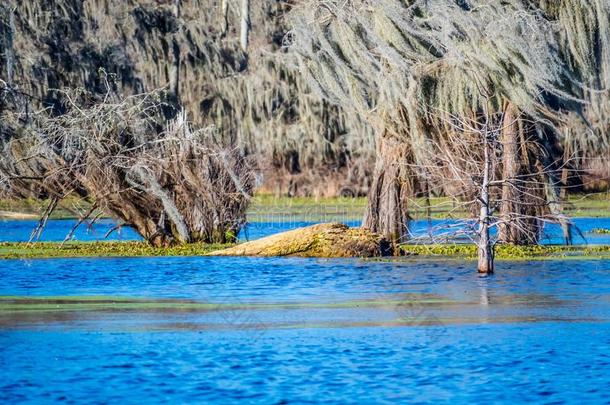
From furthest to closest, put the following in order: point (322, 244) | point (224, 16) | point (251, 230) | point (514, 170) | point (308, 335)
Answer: point (224, 16) < point (251, 230) < point (514, 170) < point (322, 244) < point (308, 335)

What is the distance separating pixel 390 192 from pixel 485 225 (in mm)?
7168

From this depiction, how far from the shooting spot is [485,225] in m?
21.8

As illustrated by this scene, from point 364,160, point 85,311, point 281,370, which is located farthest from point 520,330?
point 364,160

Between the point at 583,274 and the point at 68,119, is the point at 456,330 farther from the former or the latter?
the point at 68,119

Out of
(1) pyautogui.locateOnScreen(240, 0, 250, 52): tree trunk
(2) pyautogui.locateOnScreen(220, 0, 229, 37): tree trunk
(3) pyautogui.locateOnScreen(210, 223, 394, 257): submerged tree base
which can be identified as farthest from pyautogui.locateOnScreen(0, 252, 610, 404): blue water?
(2) pyautogui.locateOnScreen(220, 0, 229, 37): tree trunk

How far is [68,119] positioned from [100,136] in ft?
2.47

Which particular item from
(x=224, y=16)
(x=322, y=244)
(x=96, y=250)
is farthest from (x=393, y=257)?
(x=224, y=16)

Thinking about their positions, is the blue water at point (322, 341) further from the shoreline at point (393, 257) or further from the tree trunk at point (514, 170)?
the tree trunk at point (514, 170)

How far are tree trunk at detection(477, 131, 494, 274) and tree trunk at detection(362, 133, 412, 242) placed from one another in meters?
5.67

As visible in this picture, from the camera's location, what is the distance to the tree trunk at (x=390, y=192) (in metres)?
28.6

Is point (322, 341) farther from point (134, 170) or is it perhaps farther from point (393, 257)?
point (134, 170)

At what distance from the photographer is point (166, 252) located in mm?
29094

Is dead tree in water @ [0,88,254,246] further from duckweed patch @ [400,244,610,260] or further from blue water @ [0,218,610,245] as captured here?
duckweed patch @ [400,244,610,260]

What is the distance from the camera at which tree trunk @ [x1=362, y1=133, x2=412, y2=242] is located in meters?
28.6
